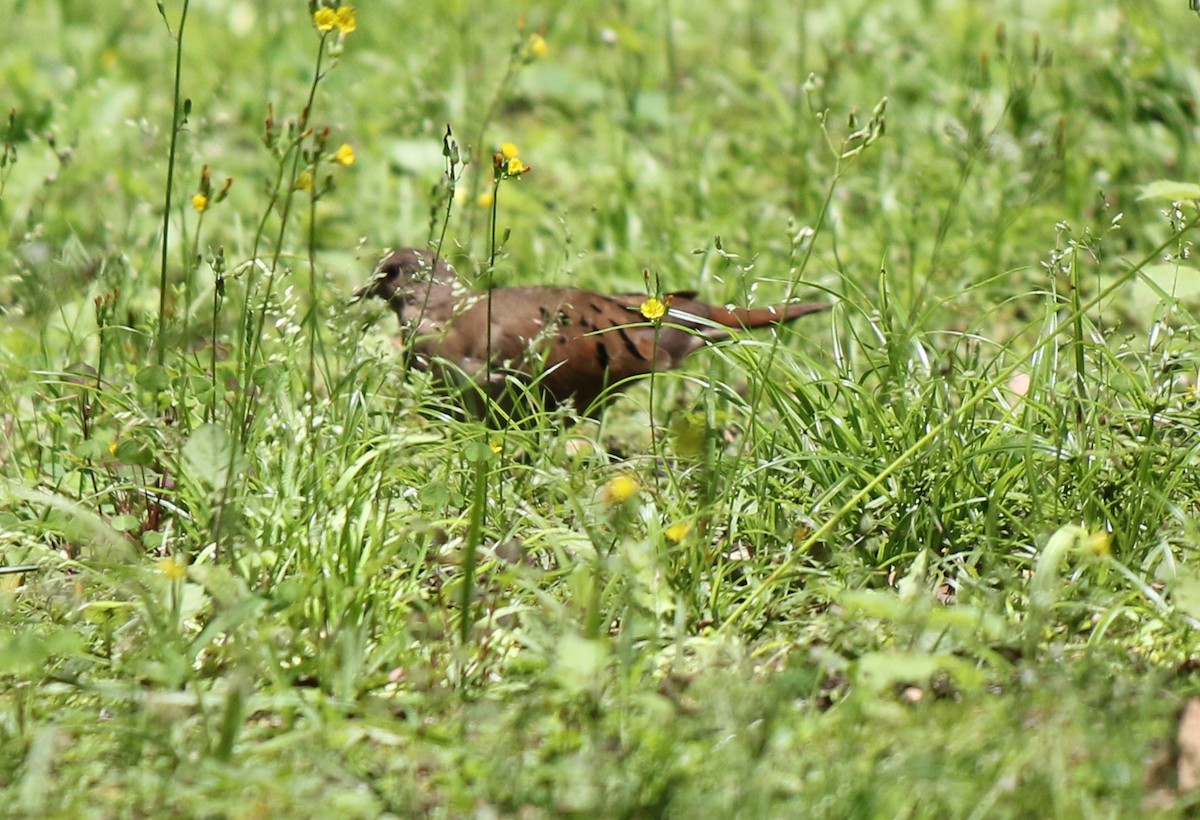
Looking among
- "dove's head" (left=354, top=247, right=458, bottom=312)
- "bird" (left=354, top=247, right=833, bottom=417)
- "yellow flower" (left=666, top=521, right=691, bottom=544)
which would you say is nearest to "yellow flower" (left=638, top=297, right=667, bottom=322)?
"yellow flower" (left=666, top=521, right=691, bottom=544)

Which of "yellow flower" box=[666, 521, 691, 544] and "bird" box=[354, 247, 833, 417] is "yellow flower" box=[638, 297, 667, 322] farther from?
"bird" box=[354, 247, 833, 417]

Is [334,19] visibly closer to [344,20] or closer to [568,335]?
[344,20]

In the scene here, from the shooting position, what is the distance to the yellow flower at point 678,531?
278cm

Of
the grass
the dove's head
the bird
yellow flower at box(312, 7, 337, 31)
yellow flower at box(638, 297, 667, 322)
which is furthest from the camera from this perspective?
the dove's head

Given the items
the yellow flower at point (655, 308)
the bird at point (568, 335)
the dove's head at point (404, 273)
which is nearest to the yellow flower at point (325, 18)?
the yellow flower at point (655, 308)

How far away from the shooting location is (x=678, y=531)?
110 inches

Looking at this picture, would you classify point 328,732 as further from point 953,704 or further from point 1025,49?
point 1025,49

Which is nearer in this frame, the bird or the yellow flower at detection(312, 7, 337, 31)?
the yellow flower at detection(312, 7, 337, 31)

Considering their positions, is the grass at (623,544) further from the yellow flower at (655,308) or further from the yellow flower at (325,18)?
the yellow flower at (655,308)

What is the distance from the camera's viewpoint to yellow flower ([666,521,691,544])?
2783 millimetres

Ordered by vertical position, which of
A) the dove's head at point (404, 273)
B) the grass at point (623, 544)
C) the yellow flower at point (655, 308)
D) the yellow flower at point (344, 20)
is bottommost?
the grass at point (623, 544)

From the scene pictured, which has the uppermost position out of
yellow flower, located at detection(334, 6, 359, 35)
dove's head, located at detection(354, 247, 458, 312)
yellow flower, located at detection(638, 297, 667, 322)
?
yellow flower, located at detection(334, 6, 359, 35)

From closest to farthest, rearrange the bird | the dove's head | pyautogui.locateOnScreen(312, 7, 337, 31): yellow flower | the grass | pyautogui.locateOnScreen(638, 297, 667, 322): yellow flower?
1. the grass
2. pyautogui.locateOnScreen(312, 7, 337, 31): yellow flower
3. pyautogui.locateOnScreen(638, 297, 667, 322): yellow flower
4. the bird
5. the dove's head

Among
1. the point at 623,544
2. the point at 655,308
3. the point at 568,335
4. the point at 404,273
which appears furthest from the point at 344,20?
the point at 404,273
